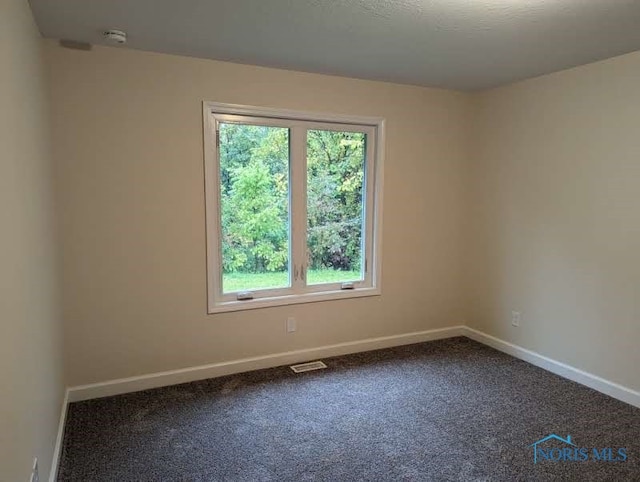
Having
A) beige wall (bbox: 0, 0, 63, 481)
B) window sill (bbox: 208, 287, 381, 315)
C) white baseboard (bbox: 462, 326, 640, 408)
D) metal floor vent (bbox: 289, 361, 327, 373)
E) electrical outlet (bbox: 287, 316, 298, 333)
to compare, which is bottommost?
metal floor vent (bbox: 289, 361, 327, 373)

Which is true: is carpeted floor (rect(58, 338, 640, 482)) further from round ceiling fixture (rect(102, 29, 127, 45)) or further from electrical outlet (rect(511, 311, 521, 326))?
round ceiling fixture (rect(102, 29, 127, 45))

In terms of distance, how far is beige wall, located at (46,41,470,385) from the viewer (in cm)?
276

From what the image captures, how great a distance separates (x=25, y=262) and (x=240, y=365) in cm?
195

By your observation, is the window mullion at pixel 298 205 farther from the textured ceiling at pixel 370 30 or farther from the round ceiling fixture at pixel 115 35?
the round ceiling fixture at pixel 115 35

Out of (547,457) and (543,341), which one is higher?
(543,341)

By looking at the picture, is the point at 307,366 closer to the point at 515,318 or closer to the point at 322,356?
the point at 322,356

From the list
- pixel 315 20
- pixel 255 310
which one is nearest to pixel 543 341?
pixel 255 310

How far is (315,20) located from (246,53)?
0.77 meters

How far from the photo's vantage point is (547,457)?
7.57 ft

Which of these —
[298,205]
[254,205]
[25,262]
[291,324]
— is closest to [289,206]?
[298,205]

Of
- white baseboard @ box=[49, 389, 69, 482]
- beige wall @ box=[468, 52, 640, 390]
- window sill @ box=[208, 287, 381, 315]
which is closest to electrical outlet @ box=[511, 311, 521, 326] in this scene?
beige wall @ box=[468, 52, 640, 390]

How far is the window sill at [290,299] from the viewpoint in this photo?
327cm

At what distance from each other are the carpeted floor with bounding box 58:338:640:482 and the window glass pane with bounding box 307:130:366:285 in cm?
87

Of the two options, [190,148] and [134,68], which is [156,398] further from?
[134,68]
